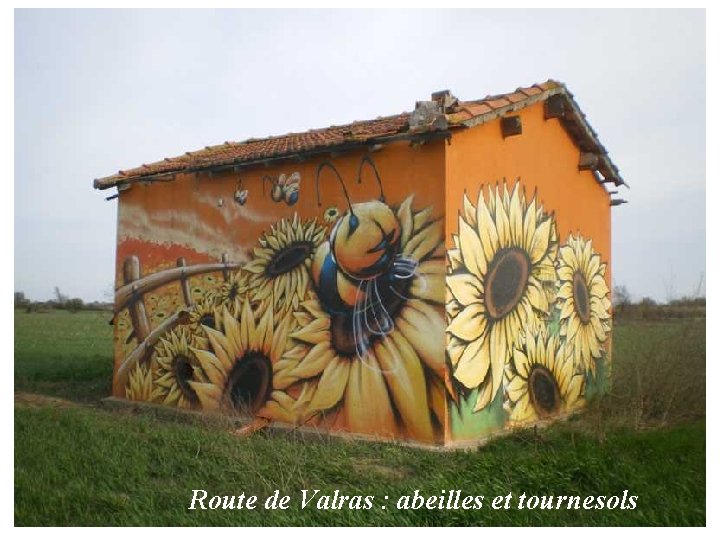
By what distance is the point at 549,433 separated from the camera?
8.57m

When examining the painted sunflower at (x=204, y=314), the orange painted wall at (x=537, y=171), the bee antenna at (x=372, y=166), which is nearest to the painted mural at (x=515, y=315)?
the orange painted wall at (x=537, y=171)

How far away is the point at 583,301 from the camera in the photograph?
11.5 m

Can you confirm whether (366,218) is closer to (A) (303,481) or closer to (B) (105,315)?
(A) (303,481)

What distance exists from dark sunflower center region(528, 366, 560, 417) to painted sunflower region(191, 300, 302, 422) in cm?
336

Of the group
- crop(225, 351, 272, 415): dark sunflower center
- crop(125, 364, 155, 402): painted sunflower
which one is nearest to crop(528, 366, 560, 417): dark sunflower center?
crop(225, 351, 272, 415): dark sunflower center

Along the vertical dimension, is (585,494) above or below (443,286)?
below

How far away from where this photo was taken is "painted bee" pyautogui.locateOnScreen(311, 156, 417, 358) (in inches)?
337

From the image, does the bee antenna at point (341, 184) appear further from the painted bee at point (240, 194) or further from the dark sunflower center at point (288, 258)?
the painted bee at point (240, 194)

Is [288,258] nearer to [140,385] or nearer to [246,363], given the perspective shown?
[246,363]

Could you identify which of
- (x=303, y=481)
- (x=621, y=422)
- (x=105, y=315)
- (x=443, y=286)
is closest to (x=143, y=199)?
(x=443, y=286)

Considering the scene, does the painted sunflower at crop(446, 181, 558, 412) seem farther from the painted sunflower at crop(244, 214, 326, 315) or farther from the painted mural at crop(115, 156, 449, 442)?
the painted sunflower at crop(244, 214, 326, 315)

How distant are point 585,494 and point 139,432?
18.0 feet

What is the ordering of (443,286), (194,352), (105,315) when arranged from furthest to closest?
(105,315), (194,352), (443,286)

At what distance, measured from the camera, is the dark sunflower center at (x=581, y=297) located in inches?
441
